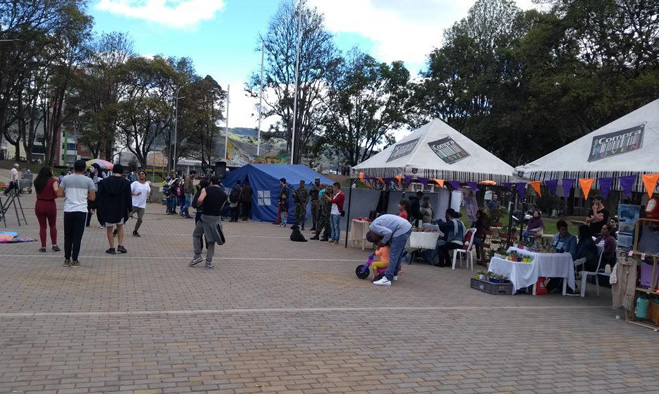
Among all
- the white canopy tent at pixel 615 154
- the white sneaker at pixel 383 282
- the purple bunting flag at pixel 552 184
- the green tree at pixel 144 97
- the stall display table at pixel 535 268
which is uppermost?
the green tree at pixel 144 97

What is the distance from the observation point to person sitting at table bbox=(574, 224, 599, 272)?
10.3 m

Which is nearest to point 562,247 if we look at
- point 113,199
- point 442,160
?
point 442,160

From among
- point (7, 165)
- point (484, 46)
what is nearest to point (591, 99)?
point (484, 46)

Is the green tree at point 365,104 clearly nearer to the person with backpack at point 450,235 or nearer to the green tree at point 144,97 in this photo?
the green tree at point 144,97

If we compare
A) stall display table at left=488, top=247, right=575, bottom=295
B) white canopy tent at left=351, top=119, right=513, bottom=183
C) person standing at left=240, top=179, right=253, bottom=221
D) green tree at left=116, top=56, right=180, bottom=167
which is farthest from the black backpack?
green tree at left=116, top=56, right=180, bottom=167

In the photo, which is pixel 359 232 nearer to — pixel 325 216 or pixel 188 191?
pixel 325 216

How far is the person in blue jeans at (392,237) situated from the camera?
9508 millimetres

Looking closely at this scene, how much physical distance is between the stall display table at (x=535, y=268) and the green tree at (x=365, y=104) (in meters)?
36.5

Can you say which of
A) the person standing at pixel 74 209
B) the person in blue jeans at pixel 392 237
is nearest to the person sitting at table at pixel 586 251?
the person in blue jeans at pixel 392 237

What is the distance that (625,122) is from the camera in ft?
30.3

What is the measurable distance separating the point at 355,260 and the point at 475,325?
563cm

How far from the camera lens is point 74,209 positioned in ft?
29.5

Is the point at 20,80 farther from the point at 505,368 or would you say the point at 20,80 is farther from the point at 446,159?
the point at 505,368

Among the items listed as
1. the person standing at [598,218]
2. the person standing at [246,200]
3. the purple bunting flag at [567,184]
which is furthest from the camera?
the person standing at [246,200]
